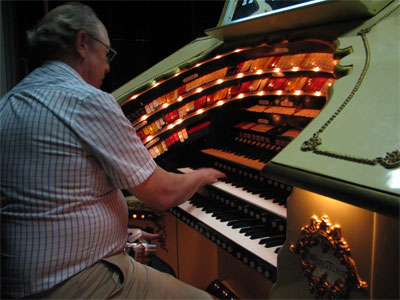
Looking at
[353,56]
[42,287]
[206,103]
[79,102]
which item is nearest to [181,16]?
[206,103]

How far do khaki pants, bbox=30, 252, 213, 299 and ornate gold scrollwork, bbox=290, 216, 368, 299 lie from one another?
456mm

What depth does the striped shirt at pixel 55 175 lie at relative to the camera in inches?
44.3

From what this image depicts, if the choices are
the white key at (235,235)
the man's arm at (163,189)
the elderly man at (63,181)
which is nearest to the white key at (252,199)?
the white key at (235,235)

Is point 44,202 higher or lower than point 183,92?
lower

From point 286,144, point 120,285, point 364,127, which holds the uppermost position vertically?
point 364,127

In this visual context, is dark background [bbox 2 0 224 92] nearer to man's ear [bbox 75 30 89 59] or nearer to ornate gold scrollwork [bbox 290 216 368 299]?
man's ear [bbox 75 30 89 59]

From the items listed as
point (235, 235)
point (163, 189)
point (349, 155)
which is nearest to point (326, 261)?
point (349, 155)

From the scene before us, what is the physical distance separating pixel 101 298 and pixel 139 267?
9.0 inches

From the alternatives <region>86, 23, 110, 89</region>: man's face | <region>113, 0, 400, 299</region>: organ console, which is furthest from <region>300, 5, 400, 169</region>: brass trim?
<region>86, 23, 110, 89</region>: man's face

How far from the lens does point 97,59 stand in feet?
4.66

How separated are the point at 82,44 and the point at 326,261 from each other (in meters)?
1.17

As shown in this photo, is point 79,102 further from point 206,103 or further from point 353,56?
point 206,103

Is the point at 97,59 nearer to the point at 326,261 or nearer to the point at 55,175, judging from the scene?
the point at 55,175

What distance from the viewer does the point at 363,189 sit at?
3.07ft
